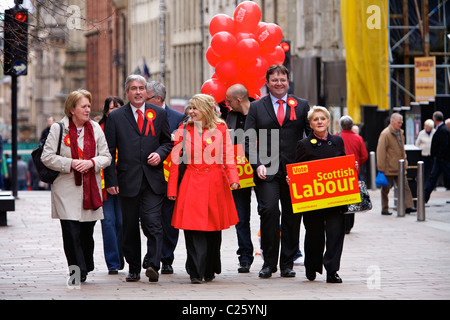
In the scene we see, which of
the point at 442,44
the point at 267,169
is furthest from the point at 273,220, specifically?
the point at 442,44

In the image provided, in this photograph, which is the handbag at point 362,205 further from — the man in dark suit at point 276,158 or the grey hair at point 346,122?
the grey hair at point 346,122

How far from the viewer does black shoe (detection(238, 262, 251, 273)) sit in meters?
12.2

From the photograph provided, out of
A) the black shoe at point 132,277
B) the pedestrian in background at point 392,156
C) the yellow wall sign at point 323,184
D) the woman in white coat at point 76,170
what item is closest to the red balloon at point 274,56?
the yellow wall sign at point 323,184

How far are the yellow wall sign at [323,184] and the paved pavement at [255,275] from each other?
0.78m

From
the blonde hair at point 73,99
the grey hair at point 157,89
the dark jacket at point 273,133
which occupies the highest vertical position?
the grey hair at point 157,89

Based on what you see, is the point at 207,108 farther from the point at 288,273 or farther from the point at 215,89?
the point at 215,89

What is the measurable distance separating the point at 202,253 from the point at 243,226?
1.38 m

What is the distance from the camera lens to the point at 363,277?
1152cm

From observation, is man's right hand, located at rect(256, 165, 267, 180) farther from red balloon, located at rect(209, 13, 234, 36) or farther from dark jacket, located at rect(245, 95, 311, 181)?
red balloon, located at rect(209, 13, 234, 36)

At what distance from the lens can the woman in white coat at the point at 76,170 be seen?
35.5ft

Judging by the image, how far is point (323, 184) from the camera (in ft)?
36.6

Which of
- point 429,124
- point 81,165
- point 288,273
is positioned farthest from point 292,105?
point 429,124

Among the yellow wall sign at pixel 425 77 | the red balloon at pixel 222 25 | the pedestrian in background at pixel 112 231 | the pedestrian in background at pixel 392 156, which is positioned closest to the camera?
the pedestrian in background at pixel 112 231

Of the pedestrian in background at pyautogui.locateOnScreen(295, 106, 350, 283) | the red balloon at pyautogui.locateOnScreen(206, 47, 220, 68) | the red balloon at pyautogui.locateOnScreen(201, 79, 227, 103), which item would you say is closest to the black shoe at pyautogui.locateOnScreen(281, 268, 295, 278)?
the pedestrian in background at pyautogui.locateOnScreen(295, 106, 350, 283)
